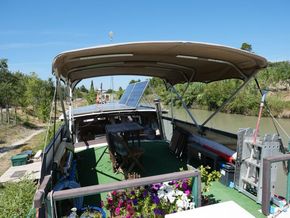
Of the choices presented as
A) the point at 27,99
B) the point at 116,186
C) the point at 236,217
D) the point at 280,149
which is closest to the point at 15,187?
the point at 116,186

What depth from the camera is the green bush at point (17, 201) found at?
3.92 m

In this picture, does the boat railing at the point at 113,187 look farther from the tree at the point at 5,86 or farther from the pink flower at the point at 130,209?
the tree at the point at 5,86

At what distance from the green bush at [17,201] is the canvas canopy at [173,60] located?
6.91ft

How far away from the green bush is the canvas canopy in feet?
6.91

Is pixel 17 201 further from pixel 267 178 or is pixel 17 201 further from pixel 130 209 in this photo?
pixel 267 178

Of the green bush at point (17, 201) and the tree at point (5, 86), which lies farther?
the tree at point (5, 86)

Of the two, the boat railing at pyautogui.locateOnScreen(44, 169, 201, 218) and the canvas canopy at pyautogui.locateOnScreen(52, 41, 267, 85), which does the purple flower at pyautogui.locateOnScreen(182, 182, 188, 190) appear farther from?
the canvas canopy at pyautogui.locateOnScreen(52, 41, 267, 85)

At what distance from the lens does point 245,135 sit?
162 inches

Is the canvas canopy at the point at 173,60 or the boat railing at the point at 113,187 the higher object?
the canvas canopy at the point at 173,60

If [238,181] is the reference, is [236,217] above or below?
above

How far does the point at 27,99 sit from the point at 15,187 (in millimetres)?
25157

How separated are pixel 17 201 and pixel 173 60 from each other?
151 inches

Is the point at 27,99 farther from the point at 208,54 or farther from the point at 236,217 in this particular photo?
the point at 236,217

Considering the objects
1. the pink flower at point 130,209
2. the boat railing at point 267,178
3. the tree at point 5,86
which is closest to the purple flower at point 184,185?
the pink flower at point 130,209
